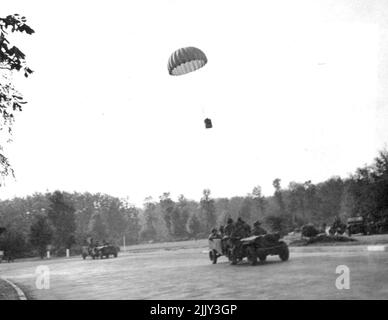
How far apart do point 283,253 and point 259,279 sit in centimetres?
504

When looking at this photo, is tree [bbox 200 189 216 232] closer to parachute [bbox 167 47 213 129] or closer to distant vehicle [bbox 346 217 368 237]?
distant vehicle [bbox 346 217 368 237]

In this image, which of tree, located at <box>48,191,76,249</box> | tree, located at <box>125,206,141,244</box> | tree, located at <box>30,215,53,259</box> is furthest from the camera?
tree, located at <box>125,206,141,244</box>

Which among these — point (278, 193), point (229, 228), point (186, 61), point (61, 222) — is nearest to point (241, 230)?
point (229, 228)

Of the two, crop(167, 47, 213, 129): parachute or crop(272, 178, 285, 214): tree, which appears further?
crop(272, 178, 285, 214): tree

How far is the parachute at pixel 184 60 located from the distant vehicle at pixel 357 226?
62.1 ft

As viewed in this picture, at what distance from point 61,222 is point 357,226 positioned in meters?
36.3

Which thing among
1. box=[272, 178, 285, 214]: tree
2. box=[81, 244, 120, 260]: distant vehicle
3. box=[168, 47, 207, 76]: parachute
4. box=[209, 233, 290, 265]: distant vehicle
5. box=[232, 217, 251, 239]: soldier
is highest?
box=[168, 47, 207, 76]: parachute

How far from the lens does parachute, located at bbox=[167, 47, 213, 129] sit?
1614cm

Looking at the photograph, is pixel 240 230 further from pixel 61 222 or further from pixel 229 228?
pixel 61 222

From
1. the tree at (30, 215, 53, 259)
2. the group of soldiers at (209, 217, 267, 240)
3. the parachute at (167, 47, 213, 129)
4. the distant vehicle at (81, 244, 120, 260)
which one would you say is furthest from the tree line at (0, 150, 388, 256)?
the parachute at (167, 47, 213, 129)

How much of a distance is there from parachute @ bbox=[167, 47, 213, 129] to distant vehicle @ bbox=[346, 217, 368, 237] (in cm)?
1847
